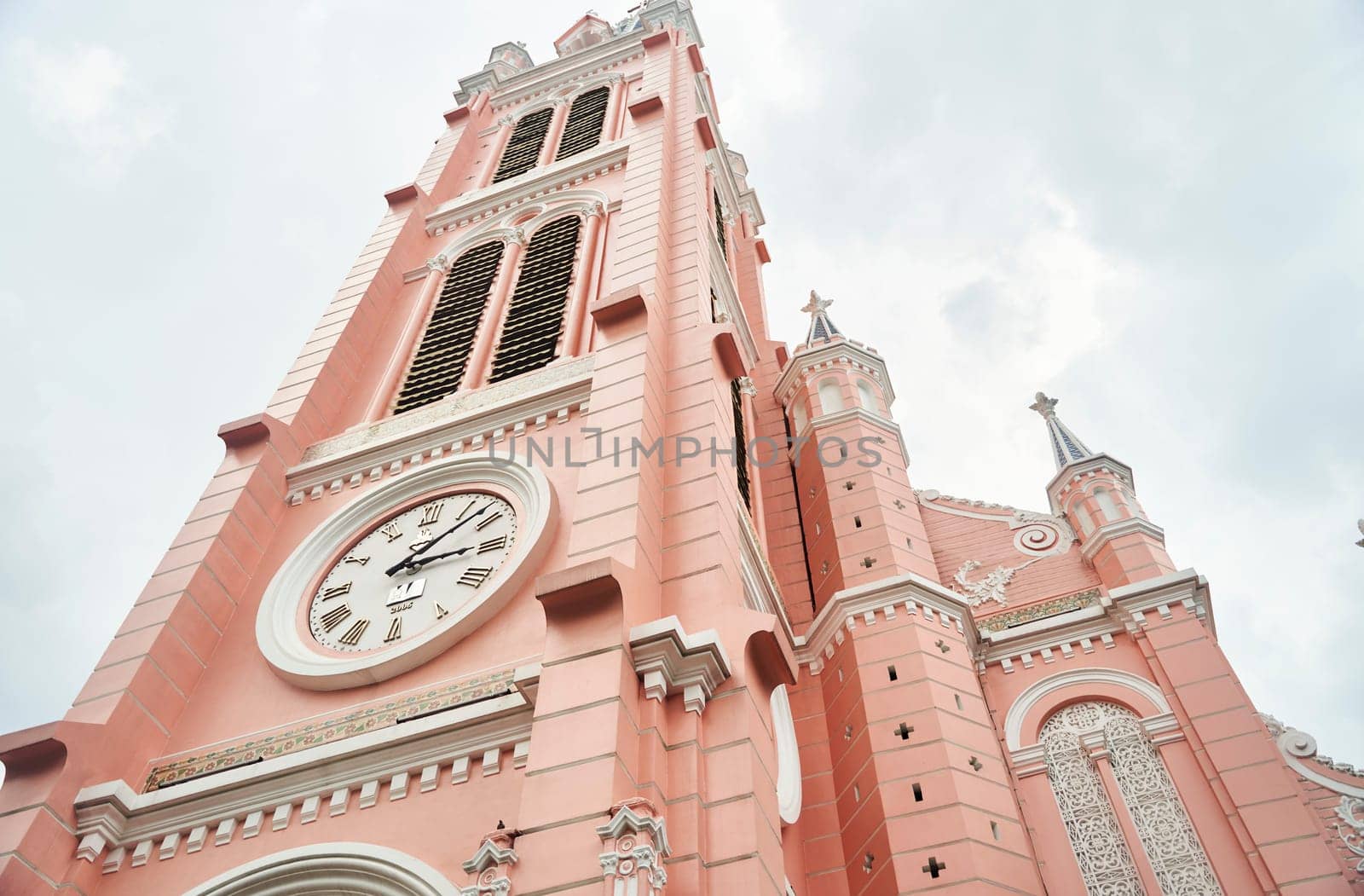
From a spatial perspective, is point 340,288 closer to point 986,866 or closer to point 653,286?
point 653,286

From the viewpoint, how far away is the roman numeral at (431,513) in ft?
41.3

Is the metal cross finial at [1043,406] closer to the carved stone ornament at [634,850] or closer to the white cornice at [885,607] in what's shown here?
the white cornice at [885,607]

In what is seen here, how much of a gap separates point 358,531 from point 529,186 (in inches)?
401

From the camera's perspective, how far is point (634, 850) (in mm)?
6914

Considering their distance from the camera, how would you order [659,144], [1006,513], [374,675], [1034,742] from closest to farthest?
[374,675] → [1034,742] → [1006,513] → [659,144]

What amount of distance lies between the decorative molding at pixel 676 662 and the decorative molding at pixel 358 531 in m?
2.54

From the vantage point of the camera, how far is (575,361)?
47.0 ft

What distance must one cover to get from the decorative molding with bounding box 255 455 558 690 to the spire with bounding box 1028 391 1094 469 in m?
8.94

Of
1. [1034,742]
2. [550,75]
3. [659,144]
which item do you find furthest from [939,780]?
[550,75]

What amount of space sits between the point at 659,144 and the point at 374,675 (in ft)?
38.9

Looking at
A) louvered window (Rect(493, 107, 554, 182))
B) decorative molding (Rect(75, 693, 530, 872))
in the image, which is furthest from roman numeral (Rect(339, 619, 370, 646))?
louvered window (Rect(493, 107, 554, 182))

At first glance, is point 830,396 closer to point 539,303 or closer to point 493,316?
point 539,303

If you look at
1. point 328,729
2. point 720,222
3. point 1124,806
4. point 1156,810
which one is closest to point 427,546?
point 328,729

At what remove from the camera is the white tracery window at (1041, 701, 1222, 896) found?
40.5ft
